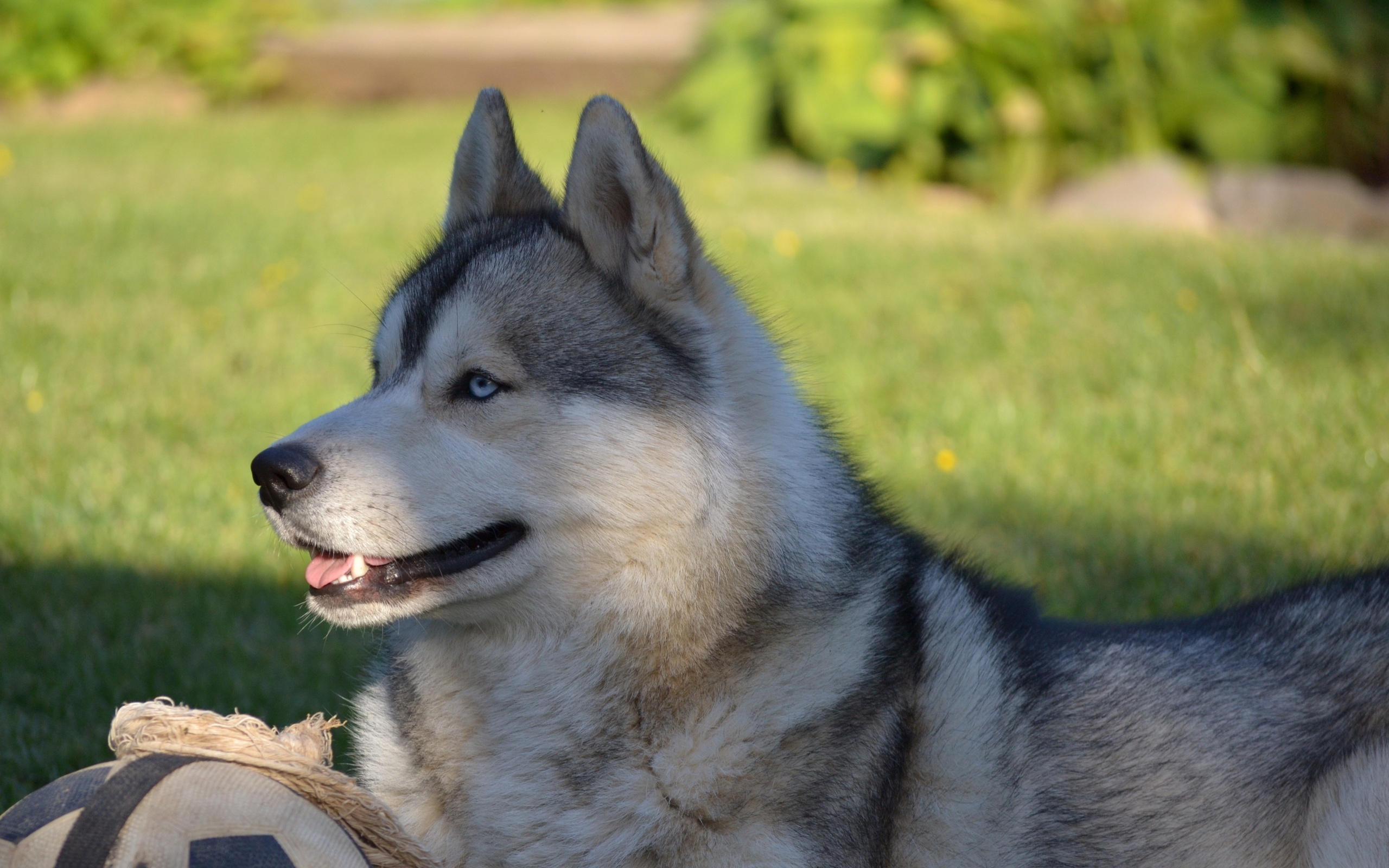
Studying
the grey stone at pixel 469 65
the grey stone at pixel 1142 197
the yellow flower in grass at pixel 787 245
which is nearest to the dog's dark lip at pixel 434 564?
the yellow flower in grass at pixel 787 245

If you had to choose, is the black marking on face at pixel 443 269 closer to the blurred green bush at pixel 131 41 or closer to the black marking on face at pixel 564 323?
the black marking on face at pixel 564 323

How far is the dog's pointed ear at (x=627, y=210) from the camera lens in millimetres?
2584

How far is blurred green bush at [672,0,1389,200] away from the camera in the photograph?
32.1ft

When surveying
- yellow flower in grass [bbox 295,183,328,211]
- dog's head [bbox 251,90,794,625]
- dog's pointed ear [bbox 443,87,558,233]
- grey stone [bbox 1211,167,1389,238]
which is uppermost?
dog's pointed ear [bbox 443,87,558,233]

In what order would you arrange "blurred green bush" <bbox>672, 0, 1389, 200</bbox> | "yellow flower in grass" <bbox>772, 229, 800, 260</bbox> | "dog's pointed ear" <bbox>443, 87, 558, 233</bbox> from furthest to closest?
1. "blurred green bush" <bbox>672, 0, 1389, 200</bbox>
2. "yellow flower in grass" <bbox>772, 229, 800, 260</bbox>
3. "dog's pointed ear" <bbox>443, 87, 558, 233</bbox>

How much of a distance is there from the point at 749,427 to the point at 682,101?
11.2 m

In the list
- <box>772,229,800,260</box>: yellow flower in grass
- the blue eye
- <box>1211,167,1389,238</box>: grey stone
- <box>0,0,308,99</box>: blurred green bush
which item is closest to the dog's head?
the blue eye

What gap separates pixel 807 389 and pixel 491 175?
3.39 ft

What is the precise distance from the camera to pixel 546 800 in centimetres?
245

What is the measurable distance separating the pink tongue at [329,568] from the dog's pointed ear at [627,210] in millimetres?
842

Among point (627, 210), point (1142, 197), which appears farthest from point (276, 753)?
point (1142, 197)

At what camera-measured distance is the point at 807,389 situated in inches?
125

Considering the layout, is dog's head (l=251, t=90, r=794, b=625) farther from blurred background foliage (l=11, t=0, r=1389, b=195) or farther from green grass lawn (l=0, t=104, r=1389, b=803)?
blurred background foliage (l=11, t=0, r=1389, b=195)

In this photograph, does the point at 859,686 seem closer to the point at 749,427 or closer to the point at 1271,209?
the point at 749,427
